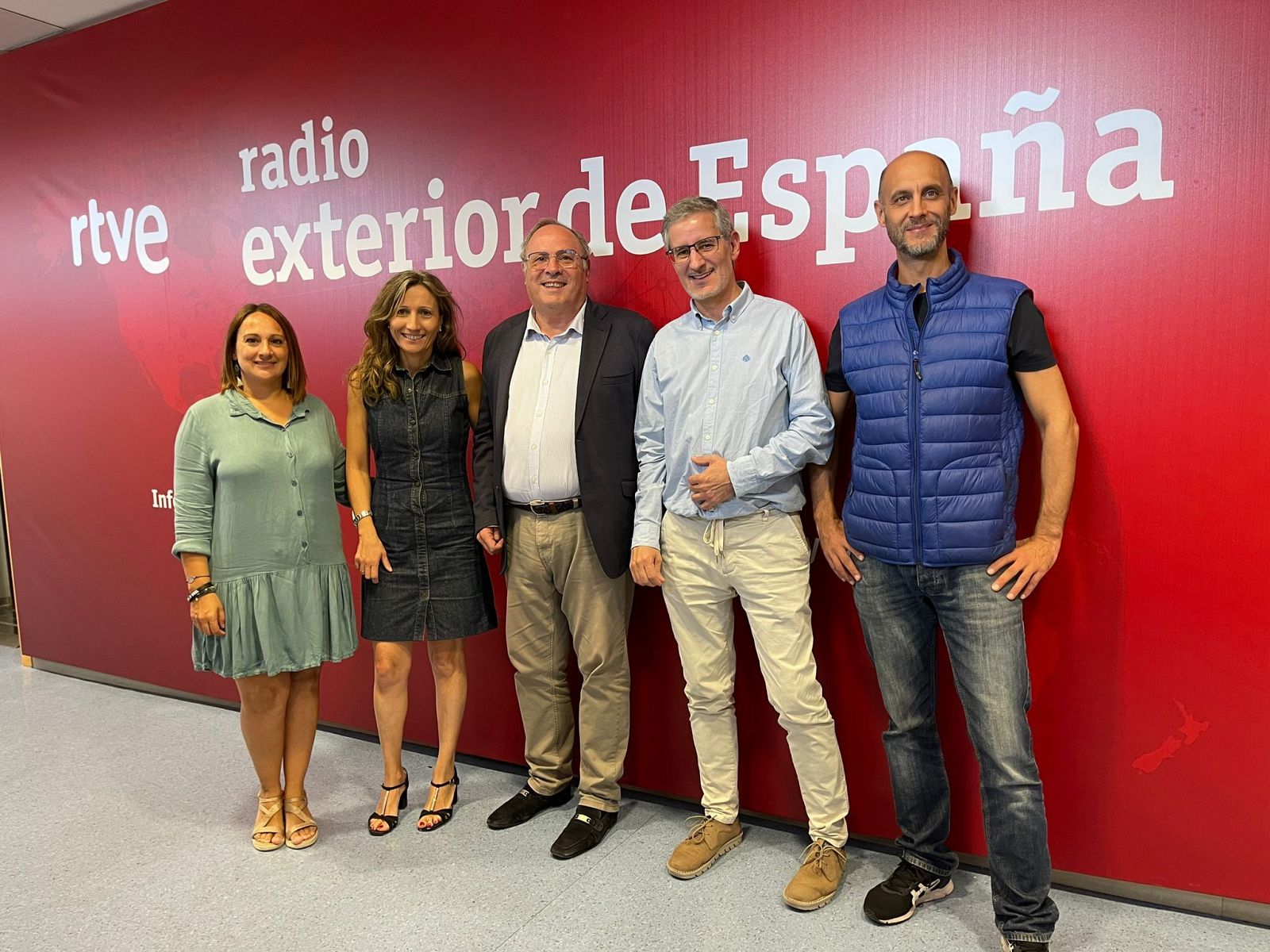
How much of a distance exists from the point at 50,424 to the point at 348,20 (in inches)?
102

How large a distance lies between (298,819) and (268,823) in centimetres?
9

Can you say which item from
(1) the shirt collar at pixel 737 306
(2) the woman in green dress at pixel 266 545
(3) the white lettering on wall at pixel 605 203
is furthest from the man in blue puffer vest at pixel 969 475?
(2) the woman in green dress at pixel 266 545

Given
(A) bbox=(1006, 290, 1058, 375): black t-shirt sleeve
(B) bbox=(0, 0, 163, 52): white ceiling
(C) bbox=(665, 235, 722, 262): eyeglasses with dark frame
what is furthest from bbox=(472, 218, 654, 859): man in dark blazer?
(B) bbox=(0, 0, 163, 52): white ceiling

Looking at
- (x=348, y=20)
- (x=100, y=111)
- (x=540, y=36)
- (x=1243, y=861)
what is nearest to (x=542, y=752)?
(x=1243, y=861)

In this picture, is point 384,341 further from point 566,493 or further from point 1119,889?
point 1119,889

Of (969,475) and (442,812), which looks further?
(442,812)

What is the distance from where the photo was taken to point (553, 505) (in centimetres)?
278

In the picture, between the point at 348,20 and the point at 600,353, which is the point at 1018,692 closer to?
the point at 600,353

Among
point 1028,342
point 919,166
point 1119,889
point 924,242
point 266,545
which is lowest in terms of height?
point 1119,889

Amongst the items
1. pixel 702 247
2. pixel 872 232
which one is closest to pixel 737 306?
pixel 702 247

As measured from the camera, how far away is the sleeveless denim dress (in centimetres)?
284

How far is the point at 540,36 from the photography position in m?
3.06

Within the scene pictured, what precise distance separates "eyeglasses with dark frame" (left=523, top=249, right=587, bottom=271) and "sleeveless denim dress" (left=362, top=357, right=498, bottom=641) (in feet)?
1.46

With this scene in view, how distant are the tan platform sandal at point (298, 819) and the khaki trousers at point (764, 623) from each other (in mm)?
1316
